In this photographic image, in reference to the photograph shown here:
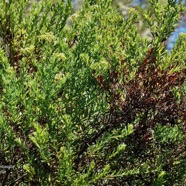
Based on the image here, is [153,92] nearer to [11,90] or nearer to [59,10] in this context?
[11,90]

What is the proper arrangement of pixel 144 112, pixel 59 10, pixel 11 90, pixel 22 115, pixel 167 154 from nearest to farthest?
1. pixel 11 90
2. pixel 22 115
3. pixel 144 112
4. pixel 167 154
5. pixel 59 10

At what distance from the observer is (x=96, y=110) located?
342 cm

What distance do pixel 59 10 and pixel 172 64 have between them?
152 cm

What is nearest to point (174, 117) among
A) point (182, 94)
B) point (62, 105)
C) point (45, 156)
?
point (182, 94)

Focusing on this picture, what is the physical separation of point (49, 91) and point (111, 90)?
25.0 inches

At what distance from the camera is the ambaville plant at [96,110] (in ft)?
9.92

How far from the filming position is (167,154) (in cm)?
369

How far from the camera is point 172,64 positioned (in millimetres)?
3330

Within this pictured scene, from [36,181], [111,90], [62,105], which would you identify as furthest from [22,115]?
[111,90]

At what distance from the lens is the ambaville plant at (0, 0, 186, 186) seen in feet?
9.92

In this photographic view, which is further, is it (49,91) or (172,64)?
(172,64)

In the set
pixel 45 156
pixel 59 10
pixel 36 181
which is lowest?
pixel 36 181

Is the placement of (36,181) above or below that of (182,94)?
below

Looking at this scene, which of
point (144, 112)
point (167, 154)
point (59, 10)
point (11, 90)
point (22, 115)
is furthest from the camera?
point (59, 10)
